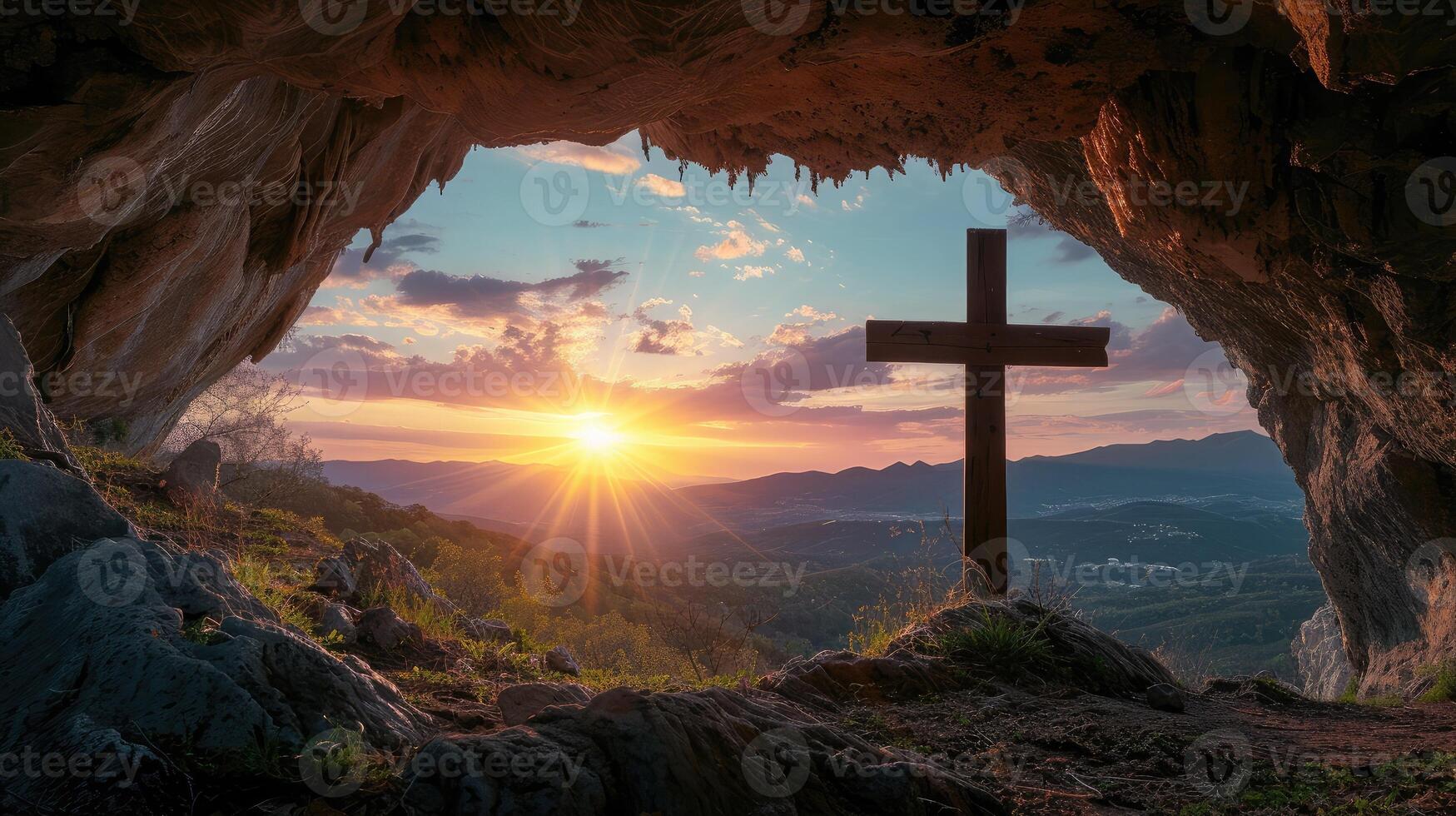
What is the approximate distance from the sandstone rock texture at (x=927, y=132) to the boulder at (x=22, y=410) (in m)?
1.15

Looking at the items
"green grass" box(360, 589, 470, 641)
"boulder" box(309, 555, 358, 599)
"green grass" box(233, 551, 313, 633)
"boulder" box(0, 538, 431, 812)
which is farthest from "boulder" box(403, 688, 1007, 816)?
"boulder" box(309, 555, 358, 599)

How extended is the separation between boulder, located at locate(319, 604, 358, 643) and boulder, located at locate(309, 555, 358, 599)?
766mm

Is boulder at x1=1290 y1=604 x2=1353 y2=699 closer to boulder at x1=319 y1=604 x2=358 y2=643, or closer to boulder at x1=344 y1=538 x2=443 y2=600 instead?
boulder at x1=344 y1=538 x2=443 y2=600

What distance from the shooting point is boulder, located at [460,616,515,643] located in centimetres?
697

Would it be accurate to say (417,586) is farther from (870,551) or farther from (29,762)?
(870,551)

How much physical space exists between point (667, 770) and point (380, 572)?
5468 mm

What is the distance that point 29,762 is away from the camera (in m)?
2.38

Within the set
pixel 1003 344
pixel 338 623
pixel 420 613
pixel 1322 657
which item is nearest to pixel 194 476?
pixel 420 613

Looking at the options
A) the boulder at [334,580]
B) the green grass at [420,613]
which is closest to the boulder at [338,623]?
the green grass at [420,613]

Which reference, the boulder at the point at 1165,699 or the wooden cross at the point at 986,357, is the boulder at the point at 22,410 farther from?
the boulder at the point at 1165,699

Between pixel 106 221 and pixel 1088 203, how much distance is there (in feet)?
31.3

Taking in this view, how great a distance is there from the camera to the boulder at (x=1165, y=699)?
18.8 ft

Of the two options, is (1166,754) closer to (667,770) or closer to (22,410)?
(667,770)

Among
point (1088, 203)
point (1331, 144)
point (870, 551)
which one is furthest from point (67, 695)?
point (870, 551)
